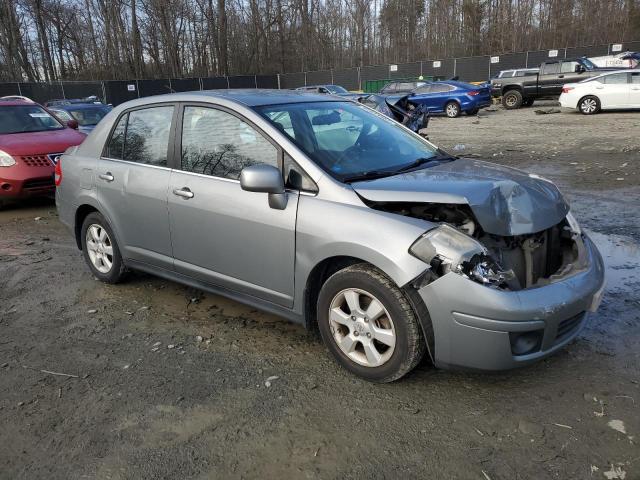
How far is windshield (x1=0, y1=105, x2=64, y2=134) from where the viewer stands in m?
8.91

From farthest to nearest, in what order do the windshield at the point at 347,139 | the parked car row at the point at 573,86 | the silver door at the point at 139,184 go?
the parked car row at the point at 573,86
the silver door at the point at 139,184
the windshield at the point at 347,139

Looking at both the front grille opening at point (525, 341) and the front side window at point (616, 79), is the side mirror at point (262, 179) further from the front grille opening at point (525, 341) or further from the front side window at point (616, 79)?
the front side window at point (616, 79)

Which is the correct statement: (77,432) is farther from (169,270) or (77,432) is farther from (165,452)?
(169,270)

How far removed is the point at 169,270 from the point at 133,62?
50000mm

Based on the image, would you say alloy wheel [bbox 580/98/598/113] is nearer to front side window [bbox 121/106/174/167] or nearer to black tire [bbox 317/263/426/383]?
front side window [bbox 121/106/174/167]

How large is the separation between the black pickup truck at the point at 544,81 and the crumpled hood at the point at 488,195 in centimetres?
2260

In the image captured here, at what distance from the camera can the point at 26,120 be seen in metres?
9.14

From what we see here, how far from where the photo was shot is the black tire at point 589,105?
18938 mm

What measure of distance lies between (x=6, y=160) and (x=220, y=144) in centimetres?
573

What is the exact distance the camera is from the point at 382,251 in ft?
9.46

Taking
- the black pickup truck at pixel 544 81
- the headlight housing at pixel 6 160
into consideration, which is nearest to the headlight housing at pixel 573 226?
the headlight housing at pixel 6 160

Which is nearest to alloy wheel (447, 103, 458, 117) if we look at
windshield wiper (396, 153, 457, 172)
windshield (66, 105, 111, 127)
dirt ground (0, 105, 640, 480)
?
windshield (66, 105, 111, 127)

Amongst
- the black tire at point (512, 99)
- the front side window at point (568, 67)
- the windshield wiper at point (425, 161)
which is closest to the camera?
the windshield wiper at point (425, 161)

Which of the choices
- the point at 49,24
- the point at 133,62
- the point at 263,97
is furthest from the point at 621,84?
the point at 49,24
